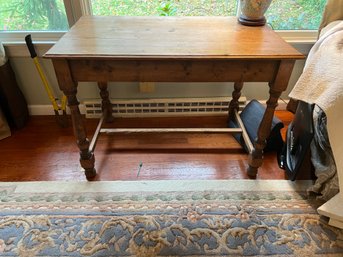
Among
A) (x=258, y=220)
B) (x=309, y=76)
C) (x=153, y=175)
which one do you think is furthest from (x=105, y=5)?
(x=258, y=220)

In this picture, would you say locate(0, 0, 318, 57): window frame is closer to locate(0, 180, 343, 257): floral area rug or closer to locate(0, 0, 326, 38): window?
locate(0, 0, 326, 38): window

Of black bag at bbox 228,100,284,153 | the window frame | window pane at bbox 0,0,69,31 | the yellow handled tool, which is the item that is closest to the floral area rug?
black bag at bbox 228,100,284,153

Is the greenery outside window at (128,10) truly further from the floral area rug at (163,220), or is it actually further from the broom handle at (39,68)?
Result: the floral area rug at (163,220)

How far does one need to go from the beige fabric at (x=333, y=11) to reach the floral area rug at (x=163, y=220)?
91 cm

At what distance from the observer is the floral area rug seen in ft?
3.49

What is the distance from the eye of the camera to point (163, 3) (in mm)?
1600

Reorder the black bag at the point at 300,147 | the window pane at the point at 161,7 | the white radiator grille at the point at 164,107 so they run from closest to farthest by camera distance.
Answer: the black bag at the point at 300,147 → the window pane at the point at 161,7 → the white radiator grille at the point at 164,107

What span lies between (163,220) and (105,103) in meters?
0.91

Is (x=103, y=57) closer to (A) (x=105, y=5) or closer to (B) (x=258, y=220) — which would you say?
(A) (x=105, y=5)

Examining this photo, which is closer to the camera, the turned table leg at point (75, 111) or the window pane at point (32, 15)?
the turned table leg at point (75, 111)

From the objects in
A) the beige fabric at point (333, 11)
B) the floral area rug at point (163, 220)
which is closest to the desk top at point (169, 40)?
the beige fabric at point (333, 11)

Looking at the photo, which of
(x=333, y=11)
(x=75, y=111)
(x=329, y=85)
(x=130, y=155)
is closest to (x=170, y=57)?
(x=75, y=111)

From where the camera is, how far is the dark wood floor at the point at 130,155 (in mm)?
1419

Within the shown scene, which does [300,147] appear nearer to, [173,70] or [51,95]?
[173,70]
